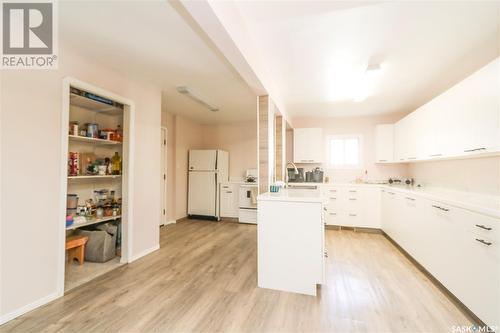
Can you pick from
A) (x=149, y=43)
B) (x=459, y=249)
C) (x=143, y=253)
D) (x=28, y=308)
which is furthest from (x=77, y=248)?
(x=459, y=249)

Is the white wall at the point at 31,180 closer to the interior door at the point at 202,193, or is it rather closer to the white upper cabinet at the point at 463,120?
the interior door at the point at 202,193

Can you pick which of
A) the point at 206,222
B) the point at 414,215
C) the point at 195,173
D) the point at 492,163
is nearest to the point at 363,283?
the point at 414,215

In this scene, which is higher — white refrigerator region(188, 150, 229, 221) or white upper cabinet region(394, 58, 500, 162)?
white upper cabinet region(394, 58, 500, 162)

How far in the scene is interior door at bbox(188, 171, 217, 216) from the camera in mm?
5164

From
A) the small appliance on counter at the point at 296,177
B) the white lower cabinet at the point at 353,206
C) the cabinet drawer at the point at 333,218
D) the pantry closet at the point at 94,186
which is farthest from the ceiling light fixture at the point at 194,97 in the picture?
the cabinet drawer at the point at 333,218

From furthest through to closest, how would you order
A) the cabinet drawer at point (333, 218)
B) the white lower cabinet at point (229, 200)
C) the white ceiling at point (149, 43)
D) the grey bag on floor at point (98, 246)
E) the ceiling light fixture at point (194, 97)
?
1. the white lower cabinet at point (229, 200)
2. the cabinet drawer at point (333, 218)
3. the ceiling light fixture at point (194, 97)
4. the grey bag on floor at point (98, 246)
5. the white ceiling at point (149, 43)

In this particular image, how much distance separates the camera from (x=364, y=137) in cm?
486

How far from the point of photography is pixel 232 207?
512cm

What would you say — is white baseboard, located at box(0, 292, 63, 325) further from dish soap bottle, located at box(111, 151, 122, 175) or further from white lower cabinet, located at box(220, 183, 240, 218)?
white lower cabinet, located at box(220, 183, 240, 218)

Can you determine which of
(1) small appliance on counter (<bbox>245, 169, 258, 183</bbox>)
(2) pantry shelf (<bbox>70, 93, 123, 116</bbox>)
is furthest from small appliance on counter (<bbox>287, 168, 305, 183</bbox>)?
(2) pantry shelf (<bbox>70, 93, 123, 116</bbox>)

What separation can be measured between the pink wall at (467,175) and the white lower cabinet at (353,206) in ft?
3.00

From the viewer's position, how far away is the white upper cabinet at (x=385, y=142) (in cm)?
438

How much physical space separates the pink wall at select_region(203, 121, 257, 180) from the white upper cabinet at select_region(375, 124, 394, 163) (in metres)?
2.71

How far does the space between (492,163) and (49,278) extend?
451 cm
